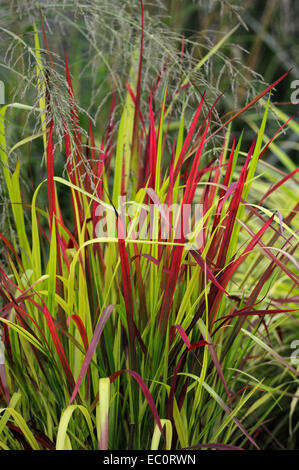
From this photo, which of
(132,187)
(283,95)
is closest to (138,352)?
(132,187)

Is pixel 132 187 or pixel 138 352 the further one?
pixel 132 187

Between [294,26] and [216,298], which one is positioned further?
[294,26]

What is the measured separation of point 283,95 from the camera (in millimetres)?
1921

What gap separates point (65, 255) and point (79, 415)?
19cm

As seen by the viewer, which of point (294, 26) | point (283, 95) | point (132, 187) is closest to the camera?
point (132, 187)

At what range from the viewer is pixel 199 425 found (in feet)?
2.09

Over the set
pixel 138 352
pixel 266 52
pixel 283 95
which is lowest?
pixel 138 352
